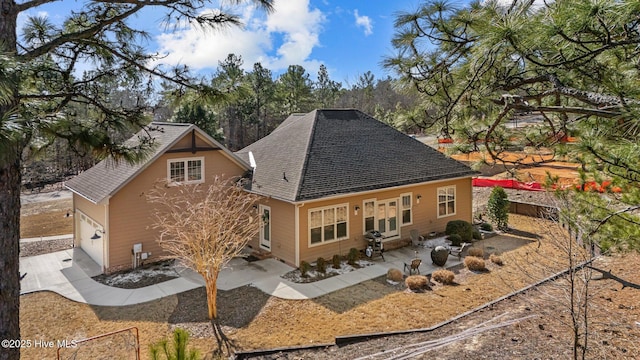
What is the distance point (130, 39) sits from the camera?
6012mm

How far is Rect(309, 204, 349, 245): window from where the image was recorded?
12797 mm

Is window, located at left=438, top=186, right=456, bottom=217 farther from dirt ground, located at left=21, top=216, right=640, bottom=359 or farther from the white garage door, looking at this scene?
→ the white garage door

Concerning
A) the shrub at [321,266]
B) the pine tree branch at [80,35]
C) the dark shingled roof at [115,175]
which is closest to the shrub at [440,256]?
the shrub at [321,266]

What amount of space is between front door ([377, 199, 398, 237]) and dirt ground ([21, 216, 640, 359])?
3.60 m

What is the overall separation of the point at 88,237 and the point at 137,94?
35.3 feet

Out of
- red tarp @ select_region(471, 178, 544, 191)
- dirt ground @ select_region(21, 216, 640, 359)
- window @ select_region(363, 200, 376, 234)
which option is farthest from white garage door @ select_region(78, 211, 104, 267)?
red tarp @ select_region(471, 178, 544, 191)

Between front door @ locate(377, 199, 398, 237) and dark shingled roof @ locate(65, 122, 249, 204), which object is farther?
front door @ locate(377, 199, 398, 237)

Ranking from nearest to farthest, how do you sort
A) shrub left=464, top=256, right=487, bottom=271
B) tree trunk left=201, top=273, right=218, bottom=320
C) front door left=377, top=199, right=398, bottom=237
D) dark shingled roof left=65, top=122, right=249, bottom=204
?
1. tree trunk left=201, top=273, right=218, bottom=320
2. shrub left=464, top=256, right=487, bottom=271
3. dark shingled roof left=65, top=122, right=249, bottom=204
4. front door left=377, top=199, right=398, bottom=237

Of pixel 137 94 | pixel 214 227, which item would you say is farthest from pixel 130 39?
pixel 214 227

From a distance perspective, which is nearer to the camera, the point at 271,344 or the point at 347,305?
the point at 271,344

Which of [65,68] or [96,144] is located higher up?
[65,68]

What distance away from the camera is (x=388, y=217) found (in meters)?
14.6

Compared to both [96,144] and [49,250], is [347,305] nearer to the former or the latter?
[96,144]

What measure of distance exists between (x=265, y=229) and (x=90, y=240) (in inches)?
256
